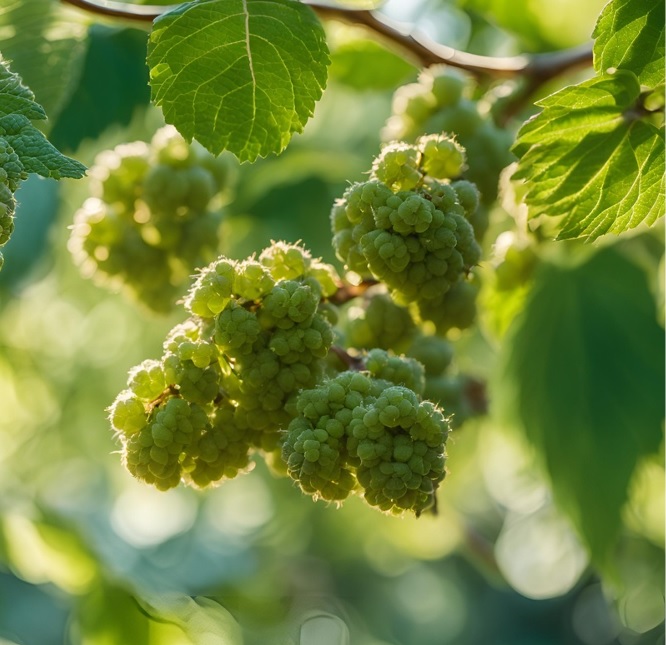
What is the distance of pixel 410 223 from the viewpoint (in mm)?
916

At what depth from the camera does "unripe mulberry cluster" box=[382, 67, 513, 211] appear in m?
1.30

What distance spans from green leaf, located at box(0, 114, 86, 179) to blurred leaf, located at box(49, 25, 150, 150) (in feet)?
2.35

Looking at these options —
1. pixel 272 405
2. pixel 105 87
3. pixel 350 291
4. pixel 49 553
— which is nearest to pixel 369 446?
pixel 272 405

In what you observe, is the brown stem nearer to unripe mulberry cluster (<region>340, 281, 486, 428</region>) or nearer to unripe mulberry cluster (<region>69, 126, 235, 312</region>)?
unripe mulberry cluster (<region>340, 281, 486, 428</region>)

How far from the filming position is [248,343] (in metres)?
0.92

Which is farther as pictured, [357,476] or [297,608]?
[297,608]

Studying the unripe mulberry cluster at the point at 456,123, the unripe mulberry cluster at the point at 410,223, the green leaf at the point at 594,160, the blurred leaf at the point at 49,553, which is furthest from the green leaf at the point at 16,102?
the blurred leaf at the point at 49,553

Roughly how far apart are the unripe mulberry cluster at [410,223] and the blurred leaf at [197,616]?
3.77 feet

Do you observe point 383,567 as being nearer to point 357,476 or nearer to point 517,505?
point 517,505

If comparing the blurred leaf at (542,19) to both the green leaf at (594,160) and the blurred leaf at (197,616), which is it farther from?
the blurred leaf at (197,616)

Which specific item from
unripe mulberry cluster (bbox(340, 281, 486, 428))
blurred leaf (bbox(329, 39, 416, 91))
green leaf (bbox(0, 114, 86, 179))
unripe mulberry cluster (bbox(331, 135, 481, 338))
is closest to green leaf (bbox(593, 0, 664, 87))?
unripe mulberry cluster (bbox(331, 135, 481, 338))

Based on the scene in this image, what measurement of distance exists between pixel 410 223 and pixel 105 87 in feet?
2.84

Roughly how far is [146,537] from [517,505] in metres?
2.09

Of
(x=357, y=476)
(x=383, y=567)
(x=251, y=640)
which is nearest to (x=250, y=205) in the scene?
(x=357, y=476)
